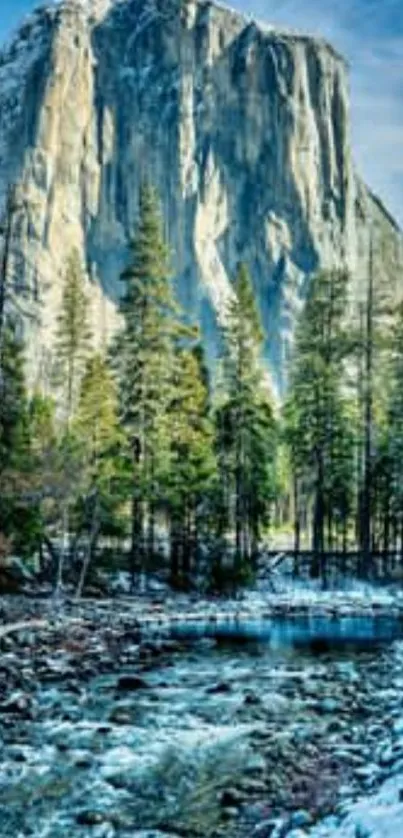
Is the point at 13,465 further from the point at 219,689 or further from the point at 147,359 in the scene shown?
the point at 219,689

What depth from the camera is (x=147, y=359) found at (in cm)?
4603

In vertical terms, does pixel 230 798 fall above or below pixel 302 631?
below

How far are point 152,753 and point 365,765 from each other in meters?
2.73

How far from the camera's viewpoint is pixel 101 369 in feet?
171

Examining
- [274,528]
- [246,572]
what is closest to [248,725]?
[246,572]

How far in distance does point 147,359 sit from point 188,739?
31660 mm

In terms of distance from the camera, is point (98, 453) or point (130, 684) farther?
point (98, 453)

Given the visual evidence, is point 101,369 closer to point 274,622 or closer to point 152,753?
point 274,622

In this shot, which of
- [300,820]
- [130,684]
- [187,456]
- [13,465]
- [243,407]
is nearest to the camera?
[300,820]

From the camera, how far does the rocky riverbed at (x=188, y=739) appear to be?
448 inches

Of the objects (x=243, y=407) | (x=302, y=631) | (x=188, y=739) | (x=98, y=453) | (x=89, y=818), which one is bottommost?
(x=89, y=818)

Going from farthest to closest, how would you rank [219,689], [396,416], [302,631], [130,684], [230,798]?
[396,416], [302,631], [130,684], [219,689], [230,798]

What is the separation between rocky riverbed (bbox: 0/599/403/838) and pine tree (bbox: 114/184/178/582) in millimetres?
20482

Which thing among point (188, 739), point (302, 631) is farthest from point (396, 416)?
point (188, 739)
